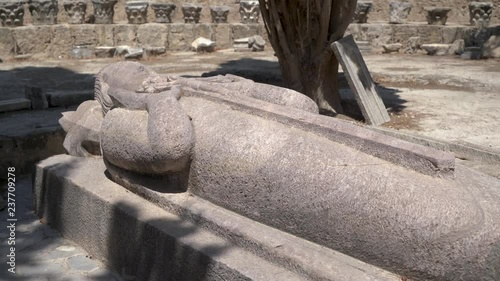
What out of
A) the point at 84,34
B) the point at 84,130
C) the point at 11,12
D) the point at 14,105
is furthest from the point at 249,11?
the point at 84,130

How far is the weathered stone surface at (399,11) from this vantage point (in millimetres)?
13102

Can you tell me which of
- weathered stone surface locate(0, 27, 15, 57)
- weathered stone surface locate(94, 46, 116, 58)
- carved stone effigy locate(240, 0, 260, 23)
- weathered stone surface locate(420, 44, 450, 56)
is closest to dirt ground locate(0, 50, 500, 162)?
weathered stone surface locate(420, 44, 450, 56)

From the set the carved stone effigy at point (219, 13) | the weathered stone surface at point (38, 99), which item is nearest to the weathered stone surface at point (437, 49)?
the carved stone effigy at point (219, 13)

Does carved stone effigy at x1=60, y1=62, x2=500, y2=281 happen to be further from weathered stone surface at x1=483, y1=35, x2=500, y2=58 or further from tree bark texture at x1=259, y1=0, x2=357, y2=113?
weathered stone surface at x1=483, y1=35, x2=500, y2=58

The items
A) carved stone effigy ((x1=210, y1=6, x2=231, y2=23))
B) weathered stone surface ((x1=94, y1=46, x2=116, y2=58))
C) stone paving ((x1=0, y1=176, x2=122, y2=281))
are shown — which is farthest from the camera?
carved stone effigy ((x1=210, y1=6, x2=231, y2=23))

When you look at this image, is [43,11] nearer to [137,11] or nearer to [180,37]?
[137,11]

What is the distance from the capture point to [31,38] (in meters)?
10.9

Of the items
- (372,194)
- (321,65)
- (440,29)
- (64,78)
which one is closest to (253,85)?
(372,194)

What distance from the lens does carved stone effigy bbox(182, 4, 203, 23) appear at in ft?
41.2

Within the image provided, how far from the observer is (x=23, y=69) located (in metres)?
9.82

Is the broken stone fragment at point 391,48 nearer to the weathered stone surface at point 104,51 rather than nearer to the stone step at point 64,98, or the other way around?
the weathered stone surface at point 104,51

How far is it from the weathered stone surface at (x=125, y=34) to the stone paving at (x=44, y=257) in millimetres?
8111

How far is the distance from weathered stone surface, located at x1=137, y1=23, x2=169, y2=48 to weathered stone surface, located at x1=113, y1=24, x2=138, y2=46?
0.32 ft

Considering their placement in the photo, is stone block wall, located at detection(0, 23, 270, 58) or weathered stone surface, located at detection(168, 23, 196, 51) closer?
stone block wall, located at detection(0, 23, 270, 58)
